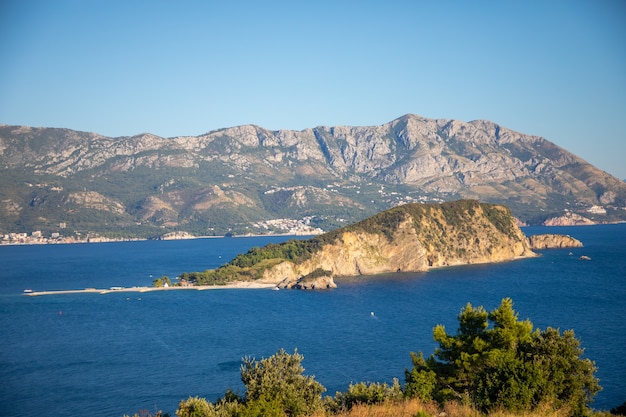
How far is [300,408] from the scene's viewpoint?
106 feet

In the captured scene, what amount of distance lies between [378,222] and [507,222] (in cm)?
4575

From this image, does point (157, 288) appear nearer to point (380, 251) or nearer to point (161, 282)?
point (161, 282)

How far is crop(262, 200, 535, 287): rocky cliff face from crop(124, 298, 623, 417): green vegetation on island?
105m

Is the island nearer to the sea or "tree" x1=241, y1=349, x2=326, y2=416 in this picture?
the sea

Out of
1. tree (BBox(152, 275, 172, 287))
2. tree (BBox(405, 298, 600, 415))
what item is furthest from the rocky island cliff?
tree (BBox(405, 298, 600, 415))

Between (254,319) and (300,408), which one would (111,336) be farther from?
(300,408)

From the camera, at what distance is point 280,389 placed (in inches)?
1316

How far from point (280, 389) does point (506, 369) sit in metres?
12.1

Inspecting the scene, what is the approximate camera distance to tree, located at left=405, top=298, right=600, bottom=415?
29484mm

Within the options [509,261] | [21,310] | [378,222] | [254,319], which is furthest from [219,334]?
[509,261]

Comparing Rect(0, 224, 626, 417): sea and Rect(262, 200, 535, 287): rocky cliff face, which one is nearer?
Rect(0, 224, 626, 417): sea

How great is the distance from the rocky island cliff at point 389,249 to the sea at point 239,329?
7.65m

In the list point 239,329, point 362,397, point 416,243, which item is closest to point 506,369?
point 362,397

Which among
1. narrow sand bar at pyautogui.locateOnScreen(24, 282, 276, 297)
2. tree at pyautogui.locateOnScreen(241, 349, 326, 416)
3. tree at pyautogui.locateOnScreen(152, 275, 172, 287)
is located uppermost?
tree at pyautogui.locateOnScreen(241, 349, 326, 416)
